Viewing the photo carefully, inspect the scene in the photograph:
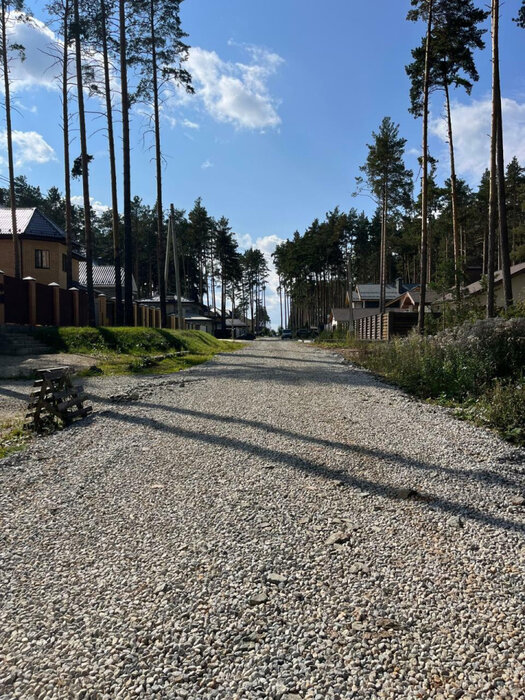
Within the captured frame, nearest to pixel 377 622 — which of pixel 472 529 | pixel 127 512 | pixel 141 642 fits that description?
pixel 141 642

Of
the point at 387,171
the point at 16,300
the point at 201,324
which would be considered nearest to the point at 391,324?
the point at 387,171

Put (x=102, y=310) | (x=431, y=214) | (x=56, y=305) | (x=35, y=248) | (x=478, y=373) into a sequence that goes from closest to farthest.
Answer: (x=478, y=373), (x=56, y=305), (x=102, y=310), (x=35, y=248), (x=431, y=214)

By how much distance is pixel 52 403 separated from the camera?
6.39 metres

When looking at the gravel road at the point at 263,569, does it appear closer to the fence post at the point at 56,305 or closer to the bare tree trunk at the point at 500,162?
the bare tree trunk at the point at 500,162

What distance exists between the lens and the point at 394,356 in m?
13.5

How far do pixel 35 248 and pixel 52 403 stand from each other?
2635 centimetres

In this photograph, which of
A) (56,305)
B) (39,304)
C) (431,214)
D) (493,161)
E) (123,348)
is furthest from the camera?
(431,214)

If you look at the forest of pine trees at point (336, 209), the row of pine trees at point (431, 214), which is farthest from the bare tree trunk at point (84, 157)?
the row of pine trees at point (431, 214)

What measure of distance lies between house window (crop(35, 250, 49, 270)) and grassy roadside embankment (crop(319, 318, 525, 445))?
25384mm

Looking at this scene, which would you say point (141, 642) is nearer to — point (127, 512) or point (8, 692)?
point (8, 692)

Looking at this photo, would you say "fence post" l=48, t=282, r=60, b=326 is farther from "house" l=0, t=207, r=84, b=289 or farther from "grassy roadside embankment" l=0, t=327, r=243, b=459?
"house" l=0, t=207, r=84, b=289

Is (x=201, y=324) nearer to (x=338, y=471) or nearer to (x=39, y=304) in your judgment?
(x=39, y=304)

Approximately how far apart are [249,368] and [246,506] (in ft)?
36.4

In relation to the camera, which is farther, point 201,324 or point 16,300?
point 201,324
